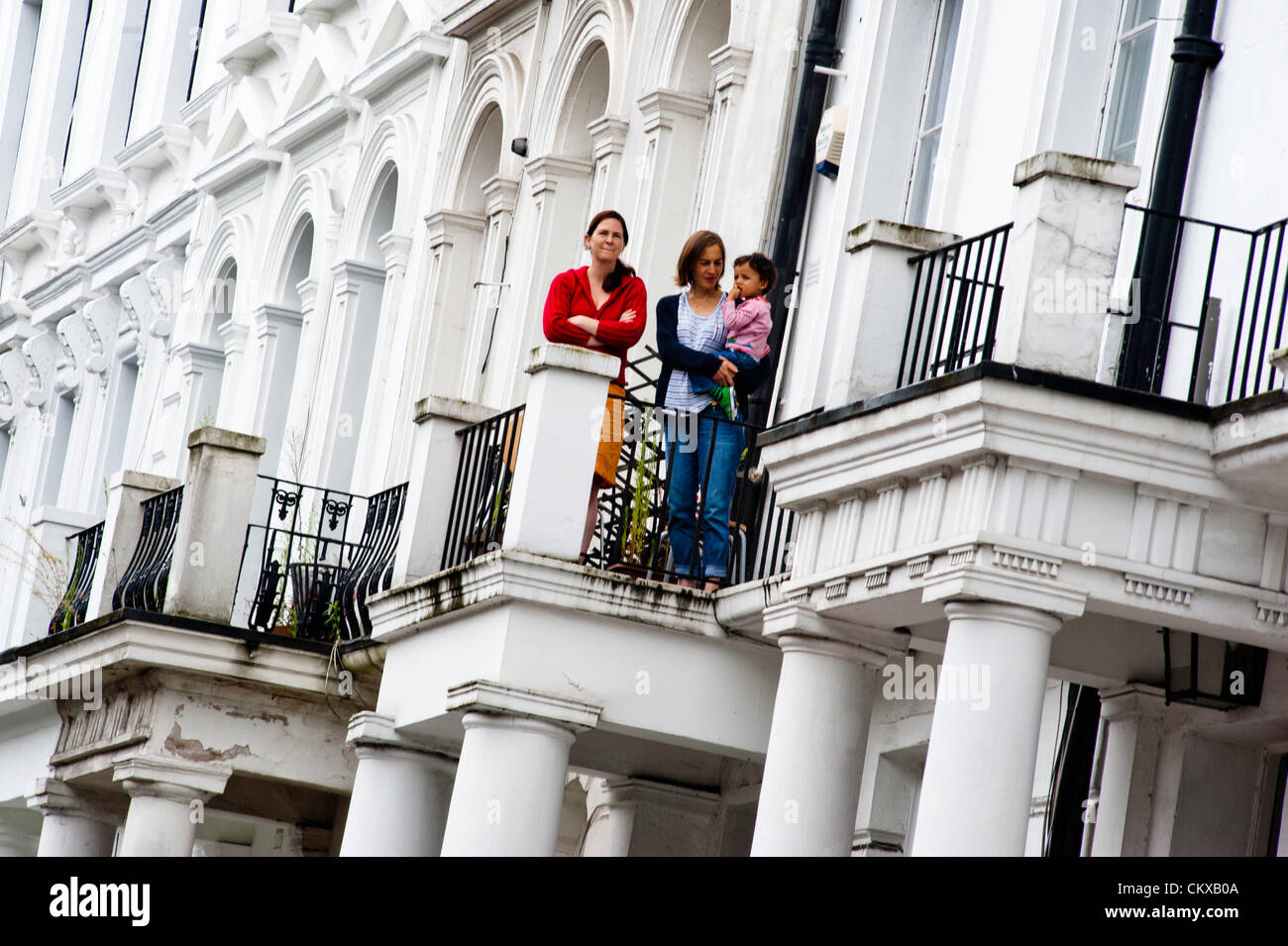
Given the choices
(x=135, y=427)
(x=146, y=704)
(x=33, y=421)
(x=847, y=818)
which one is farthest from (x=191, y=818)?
(x=33, y=421)

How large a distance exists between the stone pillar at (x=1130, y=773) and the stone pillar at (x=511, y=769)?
235 centimetres

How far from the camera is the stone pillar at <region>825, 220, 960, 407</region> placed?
11.1m

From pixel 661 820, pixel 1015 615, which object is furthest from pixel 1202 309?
pixel 661 820

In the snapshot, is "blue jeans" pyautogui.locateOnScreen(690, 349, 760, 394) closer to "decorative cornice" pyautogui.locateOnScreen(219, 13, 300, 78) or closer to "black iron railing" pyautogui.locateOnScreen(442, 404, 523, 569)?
"black iron railing" pyautogui.locateOnScreen(442, 404, 523, 569)

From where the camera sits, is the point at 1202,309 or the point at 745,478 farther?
the point at 745,478

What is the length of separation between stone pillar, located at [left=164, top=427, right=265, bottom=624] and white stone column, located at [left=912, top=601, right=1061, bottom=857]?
23.5 ft

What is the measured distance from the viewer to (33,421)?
29000 millimetres

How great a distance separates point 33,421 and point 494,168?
1015cm

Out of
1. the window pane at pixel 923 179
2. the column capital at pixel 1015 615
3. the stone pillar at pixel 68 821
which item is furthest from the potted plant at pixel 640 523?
the stone pillar at pixel 68 821

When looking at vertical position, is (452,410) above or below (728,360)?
below

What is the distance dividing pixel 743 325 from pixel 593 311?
797mm

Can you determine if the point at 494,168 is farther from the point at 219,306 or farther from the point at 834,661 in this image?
the point at 834,661

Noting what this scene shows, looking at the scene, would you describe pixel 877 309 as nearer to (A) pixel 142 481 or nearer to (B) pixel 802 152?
(B) pixel 802 152

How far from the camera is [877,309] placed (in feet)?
36.7
